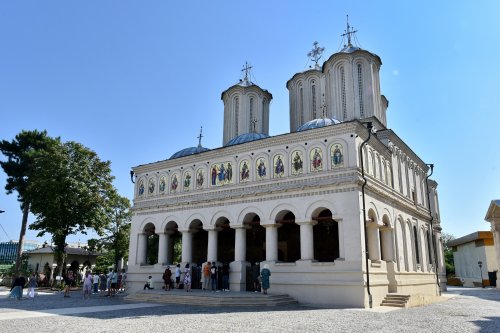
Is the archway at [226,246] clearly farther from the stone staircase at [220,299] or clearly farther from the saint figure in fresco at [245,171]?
Answer: the stone staircase at [220,299]

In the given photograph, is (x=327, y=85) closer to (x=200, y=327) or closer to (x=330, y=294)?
(x=330, y=294)

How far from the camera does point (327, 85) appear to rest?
27422 mm

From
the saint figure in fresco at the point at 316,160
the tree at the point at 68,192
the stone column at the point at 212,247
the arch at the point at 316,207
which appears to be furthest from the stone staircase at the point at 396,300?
the tree at the point at 68,192

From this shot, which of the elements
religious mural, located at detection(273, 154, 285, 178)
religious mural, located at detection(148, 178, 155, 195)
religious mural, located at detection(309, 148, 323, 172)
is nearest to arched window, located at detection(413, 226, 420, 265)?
religious mural, located at detection(309, 148, 323, 172)

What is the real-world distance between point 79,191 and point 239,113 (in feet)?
44.6

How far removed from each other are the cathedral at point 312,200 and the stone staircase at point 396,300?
0.29m

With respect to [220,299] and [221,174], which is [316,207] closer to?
[220,299]

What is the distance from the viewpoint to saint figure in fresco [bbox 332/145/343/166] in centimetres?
1914

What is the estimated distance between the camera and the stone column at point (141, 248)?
25383mm

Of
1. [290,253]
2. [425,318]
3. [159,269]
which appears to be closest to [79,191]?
[159,269]

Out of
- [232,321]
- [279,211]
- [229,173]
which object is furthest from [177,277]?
[232,321]

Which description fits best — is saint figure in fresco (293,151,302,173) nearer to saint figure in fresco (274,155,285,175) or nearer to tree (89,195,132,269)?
saint figure in fresco (274,155,285,175)

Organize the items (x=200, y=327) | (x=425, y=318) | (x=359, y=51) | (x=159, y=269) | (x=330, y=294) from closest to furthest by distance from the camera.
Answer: (x=200, y=327), (x=425, y=318), (x=330, y=294), (x=159, y=269), (x=359, y=51)

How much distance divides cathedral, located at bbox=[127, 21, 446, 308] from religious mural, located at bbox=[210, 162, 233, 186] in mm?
65
